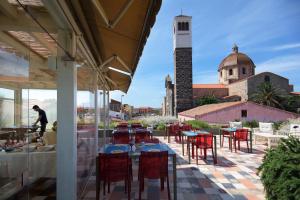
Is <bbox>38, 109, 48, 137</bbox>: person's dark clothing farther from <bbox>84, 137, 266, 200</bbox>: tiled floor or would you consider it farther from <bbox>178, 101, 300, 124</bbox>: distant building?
<bbox>178, 101, 300, 124</bbox>: distant building

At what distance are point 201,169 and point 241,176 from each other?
106 cm

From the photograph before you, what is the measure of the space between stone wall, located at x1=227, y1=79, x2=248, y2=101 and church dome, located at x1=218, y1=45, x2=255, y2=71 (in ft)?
17.6

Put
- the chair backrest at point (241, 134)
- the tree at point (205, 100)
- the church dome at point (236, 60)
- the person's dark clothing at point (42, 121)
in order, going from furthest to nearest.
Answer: the church dome at point (236, 60) → the tree at point (205, 100) → the chair backrest at point (241, 134) → the person's dark clothing at point (42, 121)

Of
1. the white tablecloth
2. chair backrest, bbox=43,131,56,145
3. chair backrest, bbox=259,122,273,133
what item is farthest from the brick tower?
the white tablecloth

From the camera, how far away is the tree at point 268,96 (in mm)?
42406

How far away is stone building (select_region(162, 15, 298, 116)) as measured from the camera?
3638cm

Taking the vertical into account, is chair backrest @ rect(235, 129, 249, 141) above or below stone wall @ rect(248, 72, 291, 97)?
below

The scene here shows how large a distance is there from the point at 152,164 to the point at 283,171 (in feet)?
6.79

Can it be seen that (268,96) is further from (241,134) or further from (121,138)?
(121,138)

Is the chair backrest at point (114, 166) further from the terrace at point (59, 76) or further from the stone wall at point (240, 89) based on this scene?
the stone wall at point (240, 89)

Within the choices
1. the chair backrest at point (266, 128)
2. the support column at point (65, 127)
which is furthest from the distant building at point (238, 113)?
the support column at point (65, 127)

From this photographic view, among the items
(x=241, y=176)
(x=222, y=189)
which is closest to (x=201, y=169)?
(x=241, y=176)

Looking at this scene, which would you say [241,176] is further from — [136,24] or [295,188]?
[136,24]

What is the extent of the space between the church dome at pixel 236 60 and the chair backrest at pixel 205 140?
4646 cm
